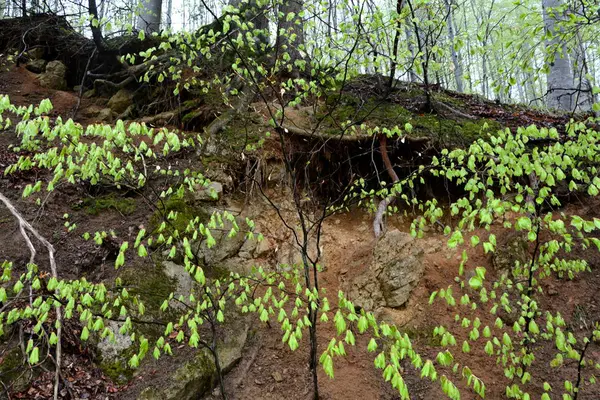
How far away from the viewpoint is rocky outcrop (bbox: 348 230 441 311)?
534 centimetres

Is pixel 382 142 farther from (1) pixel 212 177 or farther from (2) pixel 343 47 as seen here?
(1) pixel 212 177

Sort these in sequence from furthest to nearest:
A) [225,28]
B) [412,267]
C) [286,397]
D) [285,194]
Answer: [285,194] → [412,267] → [286,397] → [225,28]

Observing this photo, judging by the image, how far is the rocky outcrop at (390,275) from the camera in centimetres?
534

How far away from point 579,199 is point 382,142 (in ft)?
12.3

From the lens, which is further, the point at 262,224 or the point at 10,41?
the point at 10,41

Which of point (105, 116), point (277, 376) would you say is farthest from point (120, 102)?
point (277, 376)

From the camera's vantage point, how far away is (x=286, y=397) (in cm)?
431

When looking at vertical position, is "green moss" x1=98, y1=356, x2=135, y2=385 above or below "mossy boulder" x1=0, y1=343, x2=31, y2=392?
below

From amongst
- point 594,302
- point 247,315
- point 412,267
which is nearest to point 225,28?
point 247,315

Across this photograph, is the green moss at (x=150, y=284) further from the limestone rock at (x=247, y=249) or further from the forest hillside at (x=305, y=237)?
the limestone rock at (x=247, y=249)

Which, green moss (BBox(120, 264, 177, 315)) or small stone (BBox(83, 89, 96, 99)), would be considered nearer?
green moss (BBox(120, 264, 177, 315))

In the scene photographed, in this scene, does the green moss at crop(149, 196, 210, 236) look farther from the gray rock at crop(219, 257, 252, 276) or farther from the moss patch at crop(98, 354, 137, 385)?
the moss patch at crop(98, 354, 137, 385)

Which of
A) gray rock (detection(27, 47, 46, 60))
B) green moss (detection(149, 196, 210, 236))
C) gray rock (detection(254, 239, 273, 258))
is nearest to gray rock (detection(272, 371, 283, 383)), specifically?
gray rock (detection(254, 239, 273, 258))

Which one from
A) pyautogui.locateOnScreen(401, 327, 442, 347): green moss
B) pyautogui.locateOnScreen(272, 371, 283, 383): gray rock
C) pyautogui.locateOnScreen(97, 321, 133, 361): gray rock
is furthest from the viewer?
pyautogui.locateOnScreen(401, 327, 442, 347): green moss
